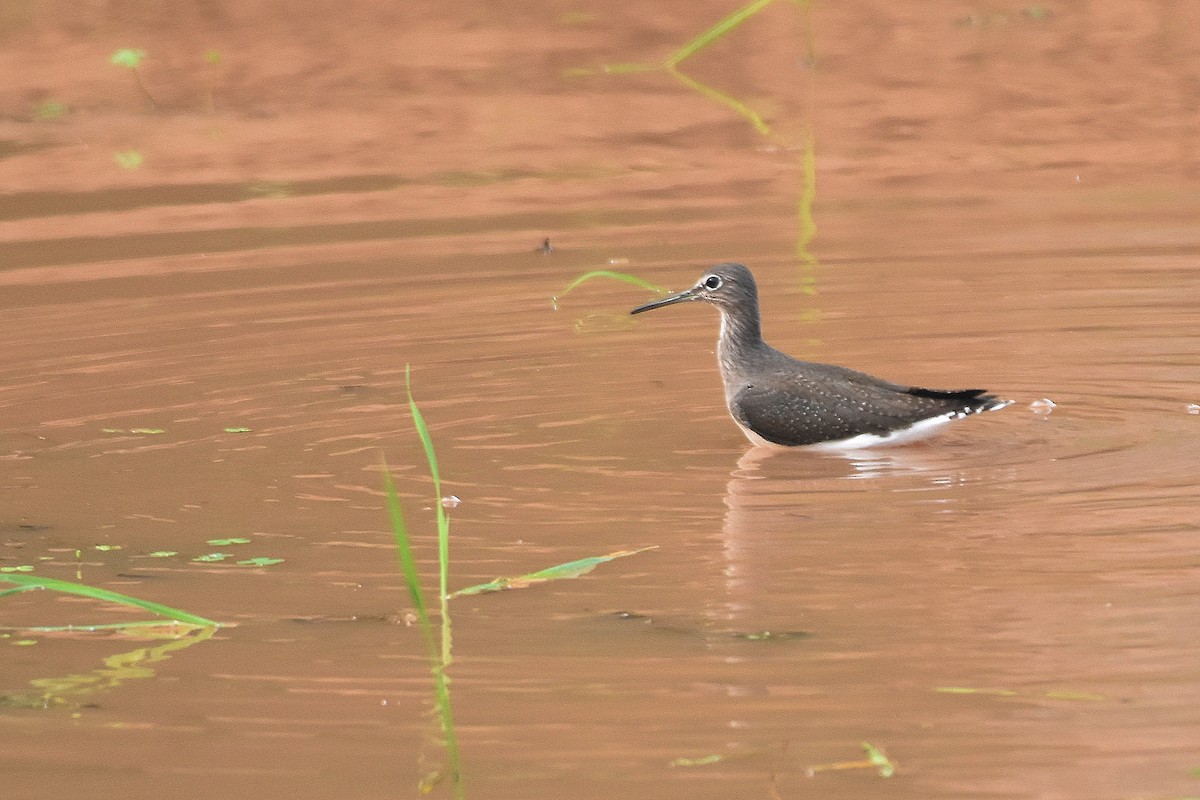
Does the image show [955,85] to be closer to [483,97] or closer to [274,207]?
[483,97]

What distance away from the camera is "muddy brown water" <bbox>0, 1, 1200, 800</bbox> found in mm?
7367

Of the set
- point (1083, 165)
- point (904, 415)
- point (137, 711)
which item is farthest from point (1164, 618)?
point (1083, 165)

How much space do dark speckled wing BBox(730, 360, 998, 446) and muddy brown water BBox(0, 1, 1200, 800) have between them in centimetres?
19

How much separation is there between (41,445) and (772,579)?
191 inches

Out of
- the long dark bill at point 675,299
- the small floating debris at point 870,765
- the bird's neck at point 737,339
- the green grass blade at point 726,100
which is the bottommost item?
the small floating debris at point 870,765

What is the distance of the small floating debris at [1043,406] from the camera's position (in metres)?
11.7

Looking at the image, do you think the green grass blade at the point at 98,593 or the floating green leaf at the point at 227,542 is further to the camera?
the floating green leaf at the point at 227,542

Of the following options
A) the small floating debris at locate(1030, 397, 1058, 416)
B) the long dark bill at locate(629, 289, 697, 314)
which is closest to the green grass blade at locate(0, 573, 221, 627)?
the long dark bill at locate(629, 289, 697, 314)

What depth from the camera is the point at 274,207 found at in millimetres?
18219

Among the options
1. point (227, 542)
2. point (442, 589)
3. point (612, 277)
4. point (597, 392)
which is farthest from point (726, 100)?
point (442, 589)

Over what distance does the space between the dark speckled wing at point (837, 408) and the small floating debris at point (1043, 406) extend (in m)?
0.47

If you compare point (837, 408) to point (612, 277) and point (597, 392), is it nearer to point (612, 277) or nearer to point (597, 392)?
point (597, 392)

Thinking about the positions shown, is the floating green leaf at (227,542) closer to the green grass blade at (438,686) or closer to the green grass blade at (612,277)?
the green grass blade at (438,686)

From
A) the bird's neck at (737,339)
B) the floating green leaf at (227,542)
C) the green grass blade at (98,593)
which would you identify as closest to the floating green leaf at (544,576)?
the green grass blade at (98,593)
